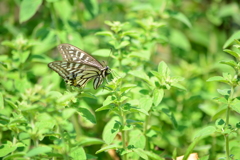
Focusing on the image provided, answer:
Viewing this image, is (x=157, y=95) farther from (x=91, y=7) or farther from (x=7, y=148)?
(x=91, y=7)

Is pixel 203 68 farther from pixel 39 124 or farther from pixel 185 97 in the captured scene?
pixel 39 124

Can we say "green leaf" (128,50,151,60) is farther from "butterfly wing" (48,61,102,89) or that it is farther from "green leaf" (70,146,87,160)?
"green leaf" (70,146,87,160)

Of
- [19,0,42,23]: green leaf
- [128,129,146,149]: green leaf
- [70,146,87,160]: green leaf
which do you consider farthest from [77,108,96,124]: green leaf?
[19,0,42,23]: green leaf

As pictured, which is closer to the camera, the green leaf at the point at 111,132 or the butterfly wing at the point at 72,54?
the green leaf at the point at 111,132

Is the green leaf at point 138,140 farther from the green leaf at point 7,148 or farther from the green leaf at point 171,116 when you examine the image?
the green leaf at point 7,148

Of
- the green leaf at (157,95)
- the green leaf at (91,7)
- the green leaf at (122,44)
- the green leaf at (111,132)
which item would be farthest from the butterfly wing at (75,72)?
the green leaf at (91,7)
